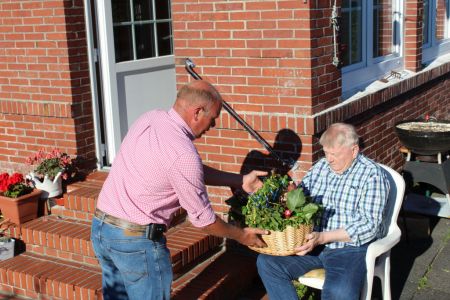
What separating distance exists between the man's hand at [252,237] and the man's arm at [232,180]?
0.38 meters

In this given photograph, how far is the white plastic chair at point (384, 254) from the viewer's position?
4.31 metres

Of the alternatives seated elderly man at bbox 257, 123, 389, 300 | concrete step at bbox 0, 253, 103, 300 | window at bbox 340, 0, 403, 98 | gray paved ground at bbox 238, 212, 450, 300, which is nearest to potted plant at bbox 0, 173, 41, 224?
concrete step at bbox 0, 253, 103, 300

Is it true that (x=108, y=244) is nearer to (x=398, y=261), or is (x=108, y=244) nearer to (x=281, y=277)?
(x=281, y=277)

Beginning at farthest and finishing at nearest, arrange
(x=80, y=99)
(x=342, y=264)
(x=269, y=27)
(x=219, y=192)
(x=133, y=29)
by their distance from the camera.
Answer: (x=133, y=29), (x=80, y=99), (x=219, y=192), (x=269, y=27), (x=342, y=264)

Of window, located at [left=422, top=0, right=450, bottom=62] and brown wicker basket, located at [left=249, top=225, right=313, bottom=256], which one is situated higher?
window, located at [left=422, top=0, right=450, bottom=62]

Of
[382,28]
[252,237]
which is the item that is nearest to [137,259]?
[252,237]

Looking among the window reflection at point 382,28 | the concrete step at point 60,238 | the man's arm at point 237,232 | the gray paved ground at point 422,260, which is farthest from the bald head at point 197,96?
the window reflection at point 382,28

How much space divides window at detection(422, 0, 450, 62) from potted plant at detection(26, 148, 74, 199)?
201 inches

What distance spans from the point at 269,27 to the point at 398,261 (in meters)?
2.27

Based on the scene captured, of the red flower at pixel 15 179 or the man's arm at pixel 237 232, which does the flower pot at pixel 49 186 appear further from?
the man's arm at pixel 237 232

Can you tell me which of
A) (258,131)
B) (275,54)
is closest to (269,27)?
(275,54)

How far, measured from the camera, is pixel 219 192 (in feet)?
18.6

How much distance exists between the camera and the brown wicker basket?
4035 mm

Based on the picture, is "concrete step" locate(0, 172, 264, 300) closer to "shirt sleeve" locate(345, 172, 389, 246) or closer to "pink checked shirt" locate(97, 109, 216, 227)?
"shirt sleeve" locate(345, 172, 389, 246)
